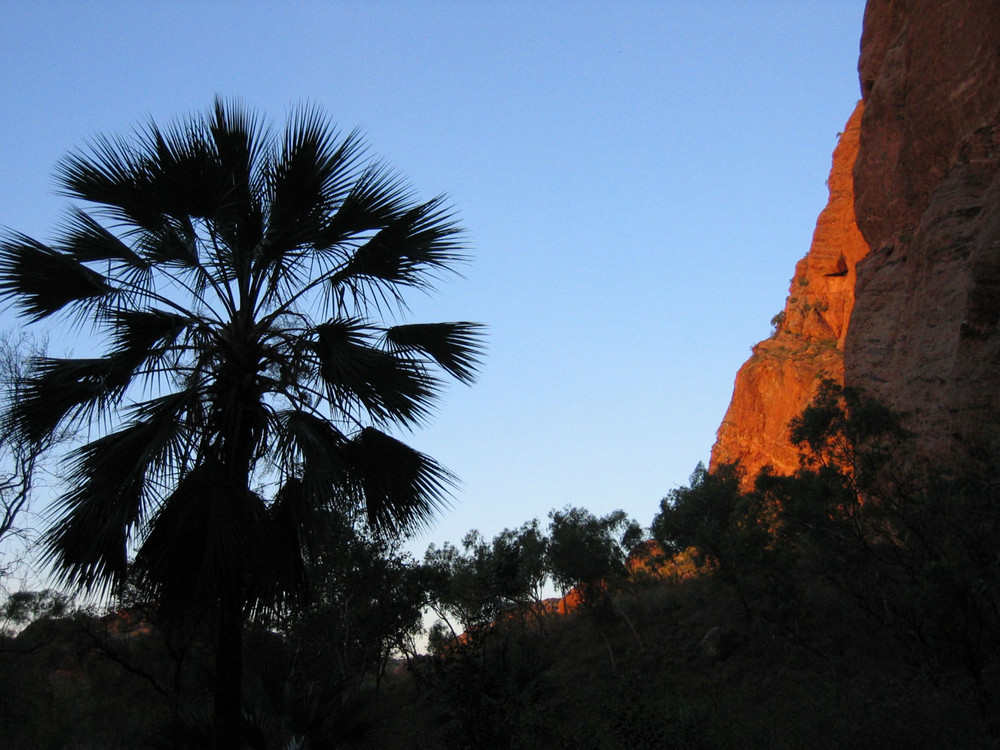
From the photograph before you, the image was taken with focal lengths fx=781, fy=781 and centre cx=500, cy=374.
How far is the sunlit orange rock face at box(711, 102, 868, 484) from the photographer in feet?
162

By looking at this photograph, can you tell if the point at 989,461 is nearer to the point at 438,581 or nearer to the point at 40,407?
the point at 40,407

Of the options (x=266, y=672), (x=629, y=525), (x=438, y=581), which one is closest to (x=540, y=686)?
(x=266, y=672)

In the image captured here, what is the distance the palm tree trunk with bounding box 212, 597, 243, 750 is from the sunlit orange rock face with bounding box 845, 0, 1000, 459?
1413 cm

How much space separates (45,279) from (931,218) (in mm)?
25296

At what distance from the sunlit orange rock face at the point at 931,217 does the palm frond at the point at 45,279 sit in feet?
49.2

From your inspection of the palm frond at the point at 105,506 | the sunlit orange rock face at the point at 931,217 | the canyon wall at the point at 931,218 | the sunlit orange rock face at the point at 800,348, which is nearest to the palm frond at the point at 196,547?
the palm frond at the point at 105,506

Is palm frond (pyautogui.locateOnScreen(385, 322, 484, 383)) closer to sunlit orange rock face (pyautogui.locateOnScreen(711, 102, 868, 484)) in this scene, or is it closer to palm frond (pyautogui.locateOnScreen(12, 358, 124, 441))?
palm frond (pyautogui.locateOnScreen(12, 358, 124, 441))

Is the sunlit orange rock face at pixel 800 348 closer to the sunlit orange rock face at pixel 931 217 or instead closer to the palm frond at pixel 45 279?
the sunlit orange rock face at pixel 931 217

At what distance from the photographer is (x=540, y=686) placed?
8422 mm

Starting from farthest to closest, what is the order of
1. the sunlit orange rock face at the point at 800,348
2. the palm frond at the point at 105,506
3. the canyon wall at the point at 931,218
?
the sunlit orange rock face at the point at 800,348 < the canyon wall at the point at 931,218 < the palm frond at the point at 105,506

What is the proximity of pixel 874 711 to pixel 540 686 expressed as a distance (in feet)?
17.4

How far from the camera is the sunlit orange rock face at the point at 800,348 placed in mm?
49281

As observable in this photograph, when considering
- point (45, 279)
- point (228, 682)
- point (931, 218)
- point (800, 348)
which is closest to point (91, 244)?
point (45, 279)

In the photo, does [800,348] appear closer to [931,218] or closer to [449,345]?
[931,218]
